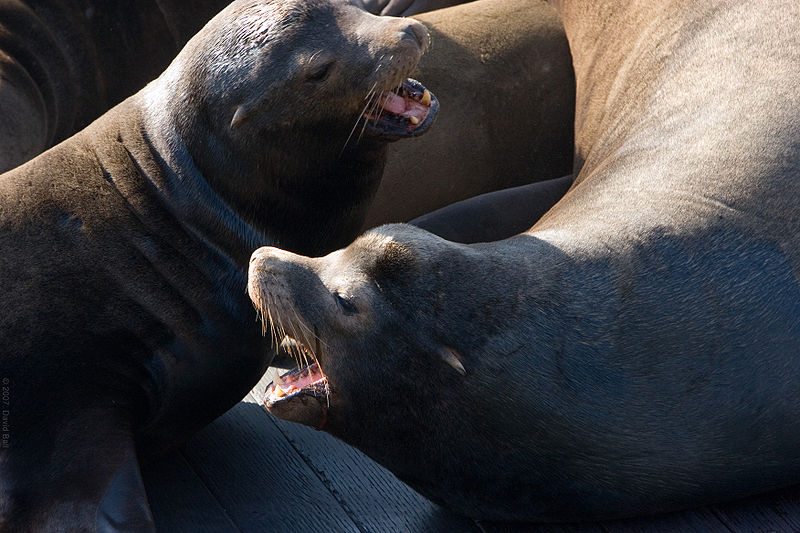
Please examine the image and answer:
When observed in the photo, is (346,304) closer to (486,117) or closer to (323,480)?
(323,480)

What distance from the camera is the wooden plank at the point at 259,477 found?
3150 mm

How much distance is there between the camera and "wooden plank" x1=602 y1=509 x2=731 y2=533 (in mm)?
2801

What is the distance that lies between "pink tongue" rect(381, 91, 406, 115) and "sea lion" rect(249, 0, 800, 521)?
2.20 feet

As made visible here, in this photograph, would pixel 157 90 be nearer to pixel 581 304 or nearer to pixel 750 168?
pixel 581 304

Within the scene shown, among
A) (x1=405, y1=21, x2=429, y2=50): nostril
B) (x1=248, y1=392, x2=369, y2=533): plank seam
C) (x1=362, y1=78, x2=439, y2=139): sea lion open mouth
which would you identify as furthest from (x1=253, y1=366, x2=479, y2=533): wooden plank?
(x1=405, y1=21, x2=429, y2=50): nostril

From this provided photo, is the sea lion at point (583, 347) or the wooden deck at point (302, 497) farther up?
the sea lion at point (583, 347)

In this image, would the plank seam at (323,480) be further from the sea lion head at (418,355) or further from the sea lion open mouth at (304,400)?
the sea lion open mouth at (304,400)

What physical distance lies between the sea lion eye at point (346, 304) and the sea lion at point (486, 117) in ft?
5.16

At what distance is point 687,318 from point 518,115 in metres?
2.05

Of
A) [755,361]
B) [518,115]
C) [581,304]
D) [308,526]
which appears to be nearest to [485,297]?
[581,304]

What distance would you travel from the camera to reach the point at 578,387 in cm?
270

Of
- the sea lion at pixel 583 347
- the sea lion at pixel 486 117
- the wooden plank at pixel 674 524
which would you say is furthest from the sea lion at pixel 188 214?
the wooden plank at pixel 674 524

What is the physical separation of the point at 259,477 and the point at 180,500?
256 mm

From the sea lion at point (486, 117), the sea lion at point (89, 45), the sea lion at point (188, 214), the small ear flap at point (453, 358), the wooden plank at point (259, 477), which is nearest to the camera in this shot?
the small ear flap at point (453, 358)
